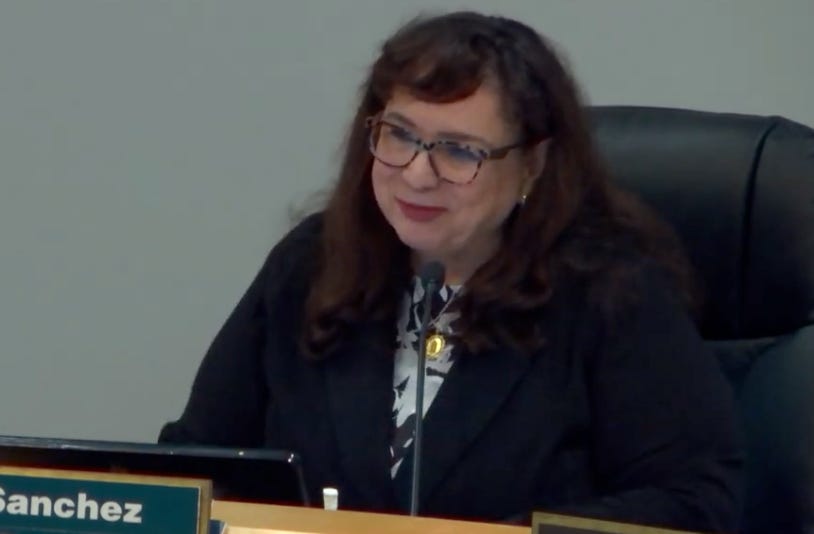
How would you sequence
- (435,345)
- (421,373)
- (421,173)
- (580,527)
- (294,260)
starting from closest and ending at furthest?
(580,527) < (421,373) < (421,173) < (435,345) < (294,260)

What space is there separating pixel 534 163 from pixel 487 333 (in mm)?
211

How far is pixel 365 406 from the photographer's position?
1.45m

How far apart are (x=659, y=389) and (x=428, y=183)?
0.34 metres

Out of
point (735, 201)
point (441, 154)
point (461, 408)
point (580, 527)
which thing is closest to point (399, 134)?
point (441, 154)

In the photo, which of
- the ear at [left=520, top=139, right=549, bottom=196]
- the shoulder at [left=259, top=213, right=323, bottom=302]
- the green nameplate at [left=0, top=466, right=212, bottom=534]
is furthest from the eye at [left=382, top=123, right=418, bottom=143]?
the green nameplate at [left=0, top=466, right=212, bottom=534]

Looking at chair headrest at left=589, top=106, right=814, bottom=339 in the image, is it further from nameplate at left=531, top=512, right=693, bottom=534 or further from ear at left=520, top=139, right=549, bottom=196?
nameplate at left=531, top=512, right=693, bottom=534

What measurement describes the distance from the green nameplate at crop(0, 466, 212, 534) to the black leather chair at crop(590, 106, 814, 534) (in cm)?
79

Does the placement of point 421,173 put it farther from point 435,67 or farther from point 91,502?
point 91,502

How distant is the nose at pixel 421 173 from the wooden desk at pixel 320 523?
43 centimetres

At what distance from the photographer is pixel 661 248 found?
4.94ft

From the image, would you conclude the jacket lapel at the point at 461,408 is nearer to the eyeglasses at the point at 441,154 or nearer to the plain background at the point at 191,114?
the eyeglasses at the point at 441,154

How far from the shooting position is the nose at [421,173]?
1.36 m

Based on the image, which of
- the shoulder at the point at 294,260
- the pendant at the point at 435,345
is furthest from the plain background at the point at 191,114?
the pendant at the point at 435,345

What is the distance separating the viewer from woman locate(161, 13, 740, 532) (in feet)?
4.50
